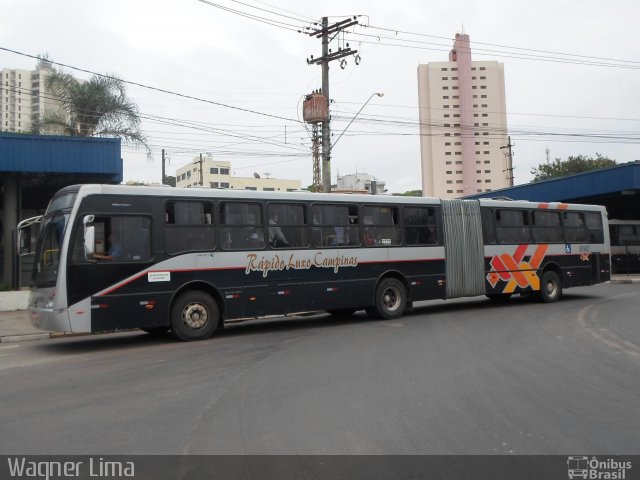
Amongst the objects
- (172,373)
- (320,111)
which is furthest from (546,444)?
(320,111)

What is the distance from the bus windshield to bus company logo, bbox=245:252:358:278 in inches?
142

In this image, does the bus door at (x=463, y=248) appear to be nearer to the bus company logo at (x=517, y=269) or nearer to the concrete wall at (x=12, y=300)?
the bus company logo at (x=517, y=269)

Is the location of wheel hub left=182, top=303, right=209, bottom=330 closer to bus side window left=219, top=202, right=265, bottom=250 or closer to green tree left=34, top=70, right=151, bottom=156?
bus side window left=219, top=202, right=265, bottom=250

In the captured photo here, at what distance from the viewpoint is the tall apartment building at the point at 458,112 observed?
82688 mm

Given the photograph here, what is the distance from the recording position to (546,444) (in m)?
4.66

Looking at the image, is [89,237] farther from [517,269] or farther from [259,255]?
[517,269]

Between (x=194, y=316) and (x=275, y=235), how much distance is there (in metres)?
2.46

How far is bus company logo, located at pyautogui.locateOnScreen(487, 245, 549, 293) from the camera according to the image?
15422 millimetres

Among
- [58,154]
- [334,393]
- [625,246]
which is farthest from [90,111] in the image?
[625,246]

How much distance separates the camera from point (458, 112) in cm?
8456

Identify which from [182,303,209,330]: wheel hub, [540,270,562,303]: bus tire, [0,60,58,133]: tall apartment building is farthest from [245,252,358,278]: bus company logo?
[0,60,58,133]: tall apartment building
